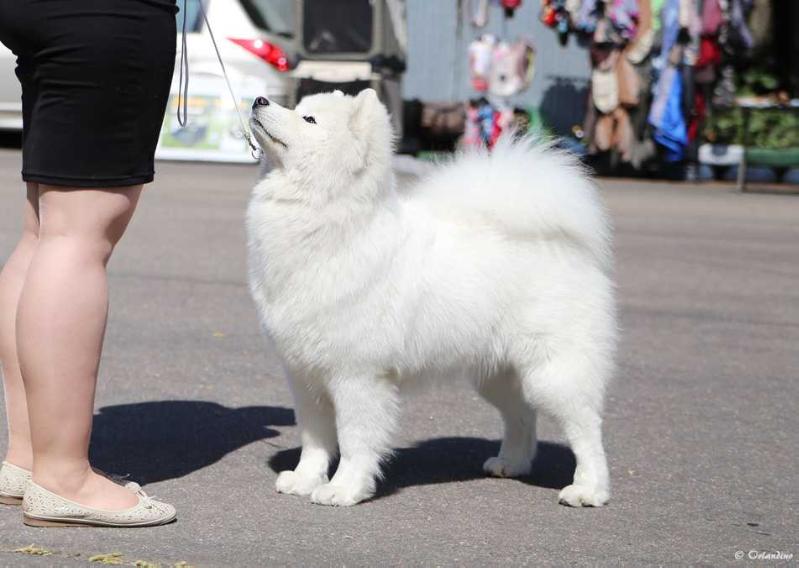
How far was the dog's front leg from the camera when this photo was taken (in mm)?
4027

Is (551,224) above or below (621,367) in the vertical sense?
above

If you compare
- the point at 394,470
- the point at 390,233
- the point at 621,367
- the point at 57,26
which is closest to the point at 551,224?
the point at 390,233

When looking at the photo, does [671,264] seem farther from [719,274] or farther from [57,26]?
[57,26]

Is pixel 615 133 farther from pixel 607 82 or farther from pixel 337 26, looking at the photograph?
pixel 337 26

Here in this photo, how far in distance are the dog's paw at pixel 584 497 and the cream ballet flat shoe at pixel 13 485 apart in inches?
66.7

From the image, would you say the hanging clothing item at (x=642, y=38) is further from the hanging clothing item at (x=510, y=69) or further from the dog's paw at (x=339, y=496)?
the dog's paw at (x=339, y=496)

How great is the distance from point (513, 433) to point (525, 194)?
0.88 metres

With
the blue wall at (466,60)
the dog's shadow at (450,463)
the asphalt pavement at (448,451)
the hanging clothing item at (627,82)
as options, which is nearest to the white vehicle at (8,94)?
the blue wall at (466,60)

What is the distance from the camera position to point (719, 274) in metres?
9.73

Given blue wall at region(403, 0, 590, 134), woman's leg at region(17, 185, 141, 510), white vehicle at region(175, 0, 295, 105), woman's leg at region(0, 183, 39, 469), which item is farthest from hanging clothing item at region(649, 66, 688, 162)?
woman's leg at region(17, 185, 141, 510)

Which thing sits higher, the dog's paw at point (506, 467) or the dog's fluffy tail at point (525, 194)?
the dog's fluffy tail at point (525, 194)

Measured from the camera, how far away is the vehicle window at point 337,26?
53.1 feet

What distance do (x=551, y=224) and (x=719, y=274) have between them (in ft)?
18.9

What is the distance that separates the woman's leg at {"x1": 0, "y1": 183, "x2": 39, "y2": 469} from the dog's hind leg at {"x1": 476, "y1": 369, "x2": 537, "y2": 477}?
62.3 inches
